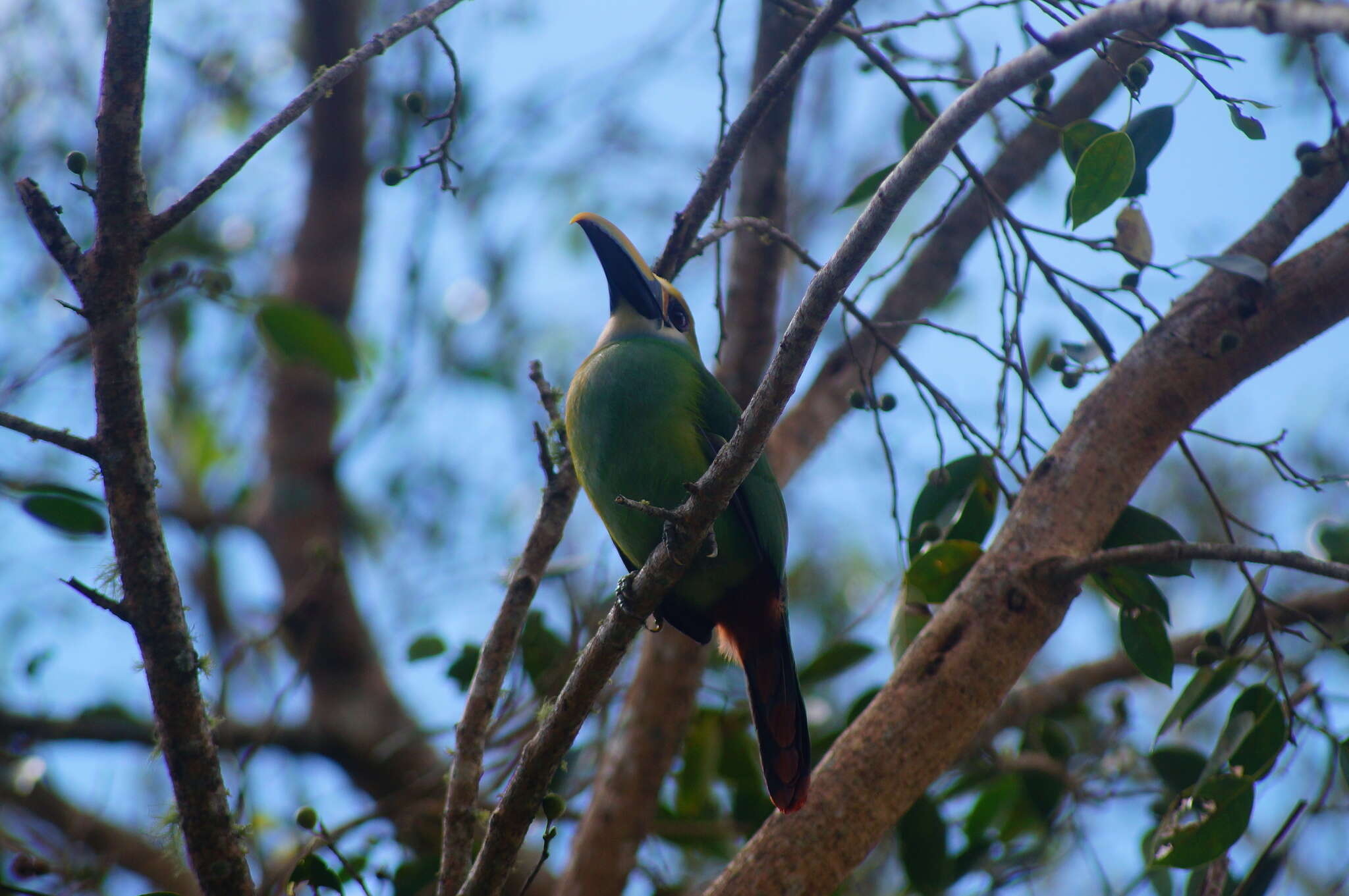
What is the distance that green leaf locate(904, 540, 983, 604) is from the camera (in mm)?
2656

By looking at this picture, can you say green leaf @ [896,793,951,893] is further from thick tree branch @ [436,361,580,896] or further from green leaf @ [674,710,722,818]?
thick tree branch @ [436,361,580,896]

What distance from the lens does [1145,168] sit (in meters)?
2.47

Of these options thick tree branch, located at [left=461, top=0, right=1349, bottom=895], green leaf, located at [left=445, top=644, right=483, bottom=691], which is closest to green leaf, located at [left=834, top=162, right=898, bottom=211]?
thick tree branch, located at [left=461, top=0, right=1349, bottom=895]

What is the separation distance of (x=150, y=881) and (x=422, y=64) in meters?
4.11

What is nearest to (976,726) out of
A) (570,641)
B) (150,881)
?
(570,641)

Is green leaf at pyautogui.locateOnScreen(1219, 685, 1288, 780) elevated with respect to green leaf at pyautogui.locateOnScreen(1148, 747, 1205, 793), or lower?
lower

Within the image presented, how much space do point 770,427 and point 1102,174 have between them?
101cm

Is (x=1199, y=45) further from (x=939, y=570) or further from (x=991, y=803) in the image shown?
(x=991, y=803)

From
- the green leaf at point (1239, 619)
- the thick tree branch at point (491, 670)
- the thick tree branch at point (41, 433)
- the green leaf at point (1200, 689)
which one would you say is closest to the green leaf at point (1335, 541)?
the green leaf at point (1239, 619)

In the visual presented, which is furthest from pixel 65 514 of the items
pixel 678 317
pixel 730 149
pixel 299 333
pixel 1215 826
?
pixel 1215 826

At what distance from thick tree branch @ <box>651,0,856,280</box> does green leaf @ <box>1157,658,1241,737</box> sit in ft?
5.54

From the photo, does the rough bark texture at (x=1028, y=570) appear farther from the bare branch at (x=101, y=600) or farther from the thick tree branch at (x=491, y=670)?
the bare branch at (x=101, y=600)

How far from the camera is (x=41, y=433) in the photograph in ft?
5.70

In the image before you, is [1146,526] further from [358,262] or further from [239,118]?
[239,118]
